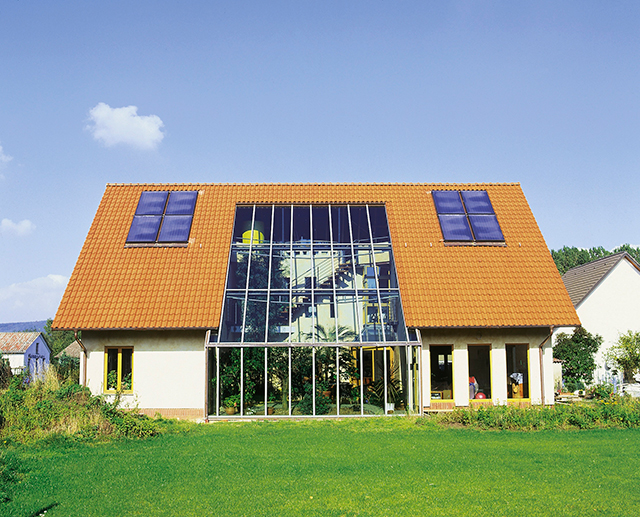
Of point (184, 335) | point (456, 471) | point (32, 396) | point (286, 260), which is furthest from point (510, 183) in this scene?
point (32, 396)

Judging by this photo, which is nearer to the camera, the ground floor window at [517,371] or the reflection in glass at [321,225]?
the ground floor window at [517,371]

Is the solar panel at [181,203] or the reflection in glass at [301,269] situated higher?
the solar panel at [181,203]

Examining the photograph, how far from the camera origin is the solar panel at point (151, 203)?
2142cm

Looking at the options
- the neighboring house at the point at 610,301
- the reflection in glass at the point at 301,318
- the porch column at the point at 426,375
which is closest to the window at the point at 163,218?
the reflection in glass at the point at 301,318

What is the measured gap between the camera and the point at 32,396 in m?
13.8

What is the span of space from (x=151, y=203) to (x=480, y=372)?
13127 millimetres

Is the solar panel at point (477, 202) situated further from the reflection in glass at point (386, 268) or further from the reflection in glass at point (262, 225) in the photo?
the reflection in glass at point (262, 225)

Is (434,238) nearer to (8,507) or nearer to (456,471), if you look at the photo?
(456,471)

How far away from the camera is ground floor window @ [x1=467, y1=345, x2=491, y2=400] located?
18016 mm

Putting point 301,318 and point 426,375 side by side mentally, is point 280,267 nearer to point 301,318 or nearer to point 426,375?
point 301,318

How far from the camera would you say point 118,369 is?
56.8ft

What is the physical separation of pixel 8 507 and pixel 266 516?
3546mm

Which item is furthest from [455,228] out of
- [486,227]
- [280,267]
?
[280,267]

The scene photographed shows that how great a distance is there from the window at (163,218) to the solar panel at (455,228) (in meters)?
9.03
